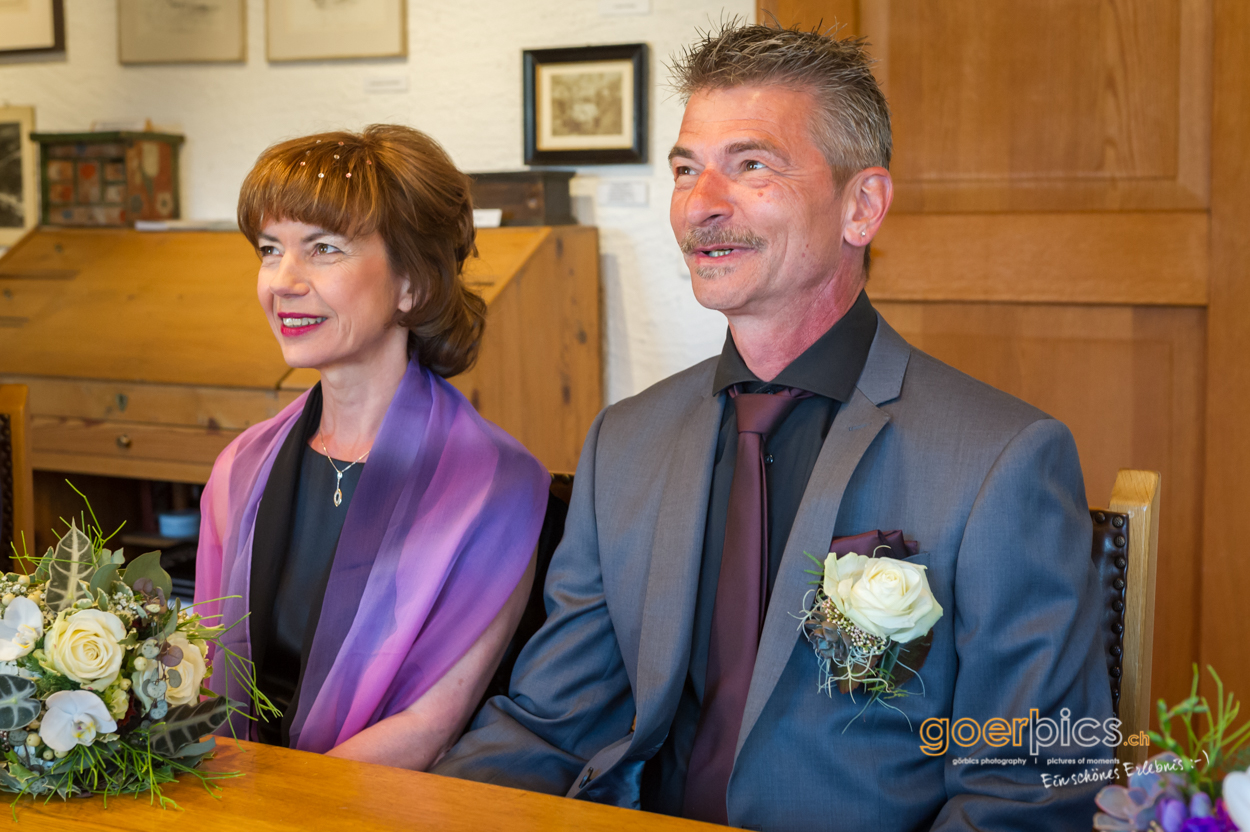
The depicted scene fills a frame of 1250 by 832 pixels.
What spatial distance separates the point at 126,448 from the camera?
312 cm

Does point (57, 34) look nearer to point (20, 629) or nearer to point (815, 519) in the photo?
point (20, 629)

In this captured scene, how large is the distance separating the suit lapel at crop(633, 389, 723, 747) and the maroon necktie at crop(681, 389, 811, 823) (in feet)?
0.13

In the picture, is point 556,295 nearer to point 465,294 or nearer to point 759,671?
point 465,294

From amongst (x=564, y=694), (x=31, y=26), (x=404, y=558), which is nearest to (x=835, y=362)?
(x=564, y=694)

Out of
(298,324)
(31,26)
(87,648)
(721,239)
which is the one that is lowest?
(87,648)

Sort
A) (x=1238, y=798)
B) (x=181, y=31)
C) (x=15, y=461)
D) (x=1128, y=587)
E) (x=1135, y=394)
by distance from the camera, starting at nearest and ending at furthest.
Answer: (x=1238, y=798) < (x=1128, y=587) < (x=15, y=461) < (x=1135, y=394) < (x=181, y=31)

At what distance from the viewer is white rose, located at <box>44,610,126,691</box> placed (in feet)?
3.69

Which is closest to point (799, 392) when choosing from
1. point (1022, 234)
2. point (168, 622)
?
point (168, 622)

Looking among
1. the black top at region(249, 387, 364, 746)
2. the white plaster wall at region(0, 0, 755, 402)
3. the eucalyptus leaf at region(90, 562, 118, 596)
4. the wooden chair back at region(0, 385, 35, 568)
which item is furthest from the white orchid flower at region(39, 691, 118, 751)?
the white plaster wall at region(0, 0, 755, 402)

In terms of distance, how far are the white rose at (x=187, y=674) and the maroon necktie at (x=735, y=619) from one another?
607mm

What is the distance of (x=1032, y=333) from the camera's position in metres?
2.87

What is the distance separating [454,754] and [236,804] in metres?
0.42

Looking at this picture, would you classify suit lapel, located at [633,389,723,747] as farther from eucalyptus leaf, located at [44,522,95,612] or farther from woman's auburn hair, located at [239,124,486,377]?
eucalyptus leaf, located at [44,522,95,612]

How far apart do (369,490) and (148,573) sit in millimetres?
524
